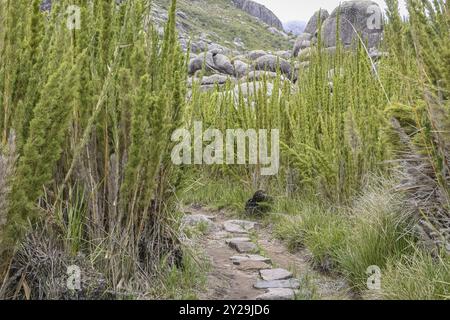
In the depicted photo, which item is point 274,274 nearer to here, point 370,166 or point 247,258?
point 247,258

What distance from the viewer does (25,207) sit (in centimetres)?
159

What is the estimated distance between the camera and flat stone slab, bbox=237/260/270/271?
2748 millimetres

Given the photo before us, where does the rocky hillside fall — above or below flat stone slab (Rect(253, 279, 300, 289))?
above

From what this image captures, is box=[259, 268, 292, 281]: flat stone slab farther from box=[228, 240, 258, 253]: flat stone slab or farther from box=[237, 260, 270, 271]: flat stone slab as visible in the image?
box=[228, 240, 258, 253]: flat stone slab

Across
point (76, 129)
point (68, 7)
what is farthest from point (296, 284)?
point (68, 7)

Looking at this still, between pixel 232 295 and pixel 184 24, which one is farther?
pixel 184 24

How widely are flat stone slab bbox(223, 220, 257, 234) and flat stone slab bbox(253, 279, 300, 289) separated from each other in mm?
1183

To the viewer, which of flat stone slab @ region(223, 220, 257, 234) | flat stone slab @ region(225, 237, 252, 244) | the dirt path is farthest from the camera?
flat stone slab @ region(223, 220, 257, 234)

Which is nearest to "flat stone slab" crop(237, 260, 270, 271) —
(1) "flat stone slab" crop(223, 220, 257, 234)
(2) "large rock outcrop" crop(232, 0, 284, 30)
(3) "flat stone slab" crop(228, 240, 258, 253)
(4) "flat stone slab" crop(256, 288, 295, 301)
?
(3) "flat stone slab" crop(228, 240, 258, 253)

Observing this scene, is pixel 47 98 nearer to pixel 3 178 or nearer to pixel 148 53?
pixel 3 178

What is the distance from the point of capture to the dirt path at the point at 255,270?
2268mm

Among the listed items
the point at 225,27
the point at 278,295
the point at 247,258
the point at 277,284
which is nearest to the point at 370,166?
the point at 247,258

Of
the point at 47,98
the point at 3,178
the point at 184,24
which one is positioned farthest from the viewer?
the point at 184,24
